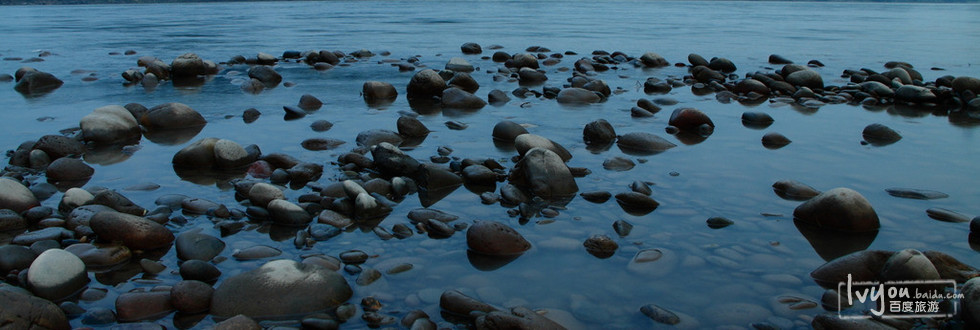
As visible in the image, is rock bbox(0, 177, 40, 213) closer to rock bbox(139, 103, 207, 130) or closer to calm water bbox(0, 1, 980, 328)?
calm water bbox(0, 1, 980, 328)

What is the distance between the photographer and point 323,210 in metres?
4.86

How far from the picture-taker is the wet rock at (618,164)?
598 centimetres

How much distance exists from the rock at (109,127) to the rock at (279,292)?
4086 mm

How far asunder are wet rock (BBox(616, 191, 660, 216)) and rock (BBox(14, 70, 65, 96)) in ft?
29.2

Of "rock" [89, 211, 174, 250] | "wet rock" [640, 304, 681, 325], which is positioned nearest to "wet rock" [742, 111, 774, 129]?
"wet rock" [640, 304, 681, 325]

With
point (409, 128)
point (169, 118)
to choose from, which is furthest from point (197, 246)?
point (169, 118)

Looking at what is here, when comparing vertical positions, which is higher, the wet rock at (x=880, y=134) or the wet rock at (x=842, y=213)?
the wet rock at (x=880, y=134)

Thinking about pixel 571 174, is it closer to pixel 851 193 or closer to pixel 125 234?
pixel 851 193

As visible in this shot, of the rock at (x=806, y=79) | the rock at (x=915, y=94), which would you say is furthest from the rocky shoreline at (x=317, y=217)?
the rock at (x=806, y=79)

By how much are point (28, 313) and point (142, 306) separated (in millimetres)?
Result: 472

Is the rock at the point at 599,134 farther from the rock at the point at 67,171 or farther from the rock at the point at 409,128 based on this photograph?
the rock at the point at 67,171

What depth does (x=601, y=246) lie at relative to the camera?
4.29m

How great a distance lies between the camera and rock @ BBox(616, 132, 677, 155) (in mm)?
6629

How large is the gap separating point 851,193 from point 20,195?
560 cm
